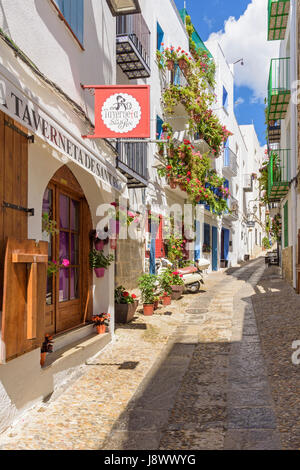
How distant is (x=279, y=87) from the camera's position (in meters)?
14.2

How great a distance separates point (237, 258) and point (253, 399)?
26.8 meters

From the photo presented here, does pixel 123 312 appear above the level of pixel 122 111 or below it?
below

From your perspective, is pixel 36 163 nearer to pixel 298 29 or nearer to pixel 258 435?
pixel 258 435

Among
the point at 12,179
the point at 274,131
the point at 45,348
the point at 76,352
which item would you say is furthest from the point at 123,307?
the point at 274,131

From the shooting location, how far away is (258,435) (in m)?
3.57

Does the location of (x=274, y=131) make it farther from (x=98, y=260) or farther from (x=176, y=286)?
(x=98, y=260)

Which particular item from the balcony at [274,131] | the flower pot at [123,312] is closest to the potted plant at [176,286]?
the flower pot at [123,312]

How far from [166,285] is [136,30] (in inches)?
263

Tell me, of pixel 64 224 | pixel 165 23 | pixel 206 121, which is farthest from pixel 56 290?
pixel 206 121

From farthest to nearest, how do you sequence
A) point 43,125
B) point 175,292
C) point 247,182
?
point 247,182 → point 175,292 → point 43,125

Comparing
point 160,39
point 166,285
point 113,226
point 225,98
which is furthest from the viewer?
point 225,98

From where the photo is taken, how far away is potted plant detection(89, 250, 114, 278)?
22.6 feet

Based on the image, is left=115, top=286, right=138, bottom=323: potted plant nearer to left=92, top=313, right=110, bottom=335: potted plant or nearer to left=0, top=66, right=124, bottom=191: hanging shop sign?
left=92, top=313, right=110, bottom=335: potted plant

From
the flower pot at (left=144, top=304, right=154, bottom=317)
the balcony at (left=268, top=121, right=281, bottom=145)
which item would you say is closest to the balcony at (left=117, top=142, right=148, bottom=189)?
the flower pot at (left=144, top=304, right=154, bottom=317)
